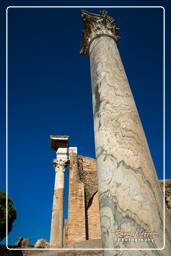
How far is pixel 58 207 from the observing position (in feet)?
41.6

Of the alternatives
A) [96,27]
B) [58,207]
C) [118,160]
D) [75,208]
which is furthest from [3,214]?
[118,160]

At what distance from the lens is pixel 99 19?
6207 millimetres

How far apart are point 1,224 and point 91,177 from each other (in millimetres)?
10726

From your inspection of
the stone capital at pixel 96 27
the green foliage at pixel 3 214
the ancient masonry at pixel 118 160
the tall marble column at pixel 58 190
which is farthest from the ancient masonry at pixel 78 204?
the green foliage at pixel 3 214

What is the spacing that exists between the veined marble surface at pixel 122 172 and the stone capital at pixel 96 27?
5.28 ft

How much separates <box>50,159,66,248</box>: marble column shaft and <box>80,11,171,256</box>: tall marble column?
30.1 ft

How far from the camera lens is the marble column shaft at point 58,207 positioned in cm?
1149

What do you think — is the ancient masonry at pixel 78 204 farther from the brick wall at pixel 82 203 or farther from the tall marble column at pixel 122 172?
the tall marble column at pixel 122 172

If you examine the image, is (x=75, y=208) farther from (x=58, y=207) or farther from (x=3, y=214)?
(x=3, y=214)

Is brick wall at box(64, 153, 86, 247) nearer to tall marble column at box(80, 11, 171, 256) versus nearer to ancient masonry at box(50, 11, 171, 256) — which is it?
ancient masonry at box(50, 11, 171, 256)

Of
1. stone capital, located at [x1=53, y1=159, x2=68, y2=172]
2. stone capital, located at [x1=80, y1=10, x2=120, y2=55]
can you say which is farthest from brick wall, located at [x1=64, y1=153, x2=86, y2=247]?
stone capital, located at [x1=80, y1=10, x2=120, y2=55]

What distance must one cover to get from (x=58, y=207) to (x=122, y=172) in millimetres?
10416

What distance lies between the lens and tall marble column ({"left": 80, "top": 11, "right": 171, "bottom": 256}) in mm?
2674

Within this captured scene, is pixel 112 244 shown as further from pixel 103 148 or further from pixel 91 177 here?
pixel 91 177
